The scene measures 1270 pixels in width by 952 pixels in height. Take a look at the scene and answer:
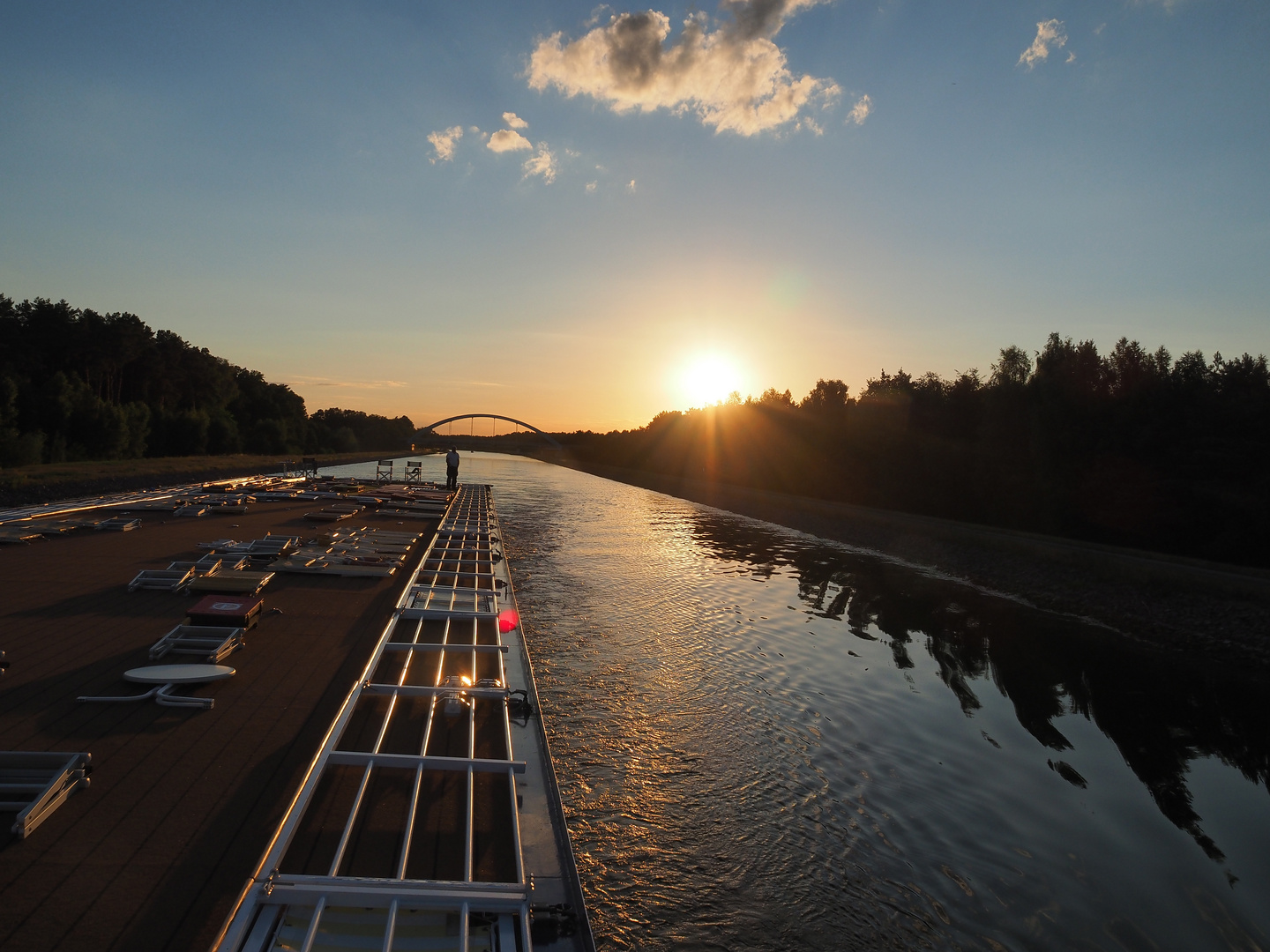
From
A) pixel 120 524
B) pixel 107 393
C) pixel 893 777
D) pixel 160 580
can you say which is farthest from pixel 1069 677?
pixel 107 393

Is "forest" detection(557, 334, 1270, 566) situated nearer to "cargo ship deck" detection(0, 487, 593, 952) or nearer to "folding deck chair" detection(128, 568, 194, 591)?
"cargo ship deck" detection(0, 487, 593, 952)

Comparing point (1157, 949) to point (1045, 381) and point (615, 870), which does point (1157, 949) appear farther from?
point (1045, 381)

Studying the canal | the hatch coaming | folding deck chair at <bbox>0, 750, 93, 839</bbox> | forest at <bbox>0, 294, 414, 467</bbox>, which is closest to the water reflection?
the canal

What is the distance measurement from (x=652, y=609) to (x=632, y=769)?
7.65m

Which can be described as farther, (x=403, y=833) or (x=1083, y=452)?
(x=1083, y=452)

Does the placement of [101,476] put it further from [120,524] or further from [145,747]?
[145,747]

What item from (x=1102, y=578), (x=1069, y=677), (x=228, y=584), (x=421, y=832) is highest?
(x=228, y=584)

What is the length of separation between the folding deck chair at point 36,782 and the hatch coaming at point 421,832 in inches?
53.8

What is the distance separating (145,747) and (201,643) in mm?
2301

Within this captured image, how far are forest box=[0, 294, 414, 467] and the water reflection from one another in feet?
138

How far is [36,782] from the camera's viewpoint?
438cm

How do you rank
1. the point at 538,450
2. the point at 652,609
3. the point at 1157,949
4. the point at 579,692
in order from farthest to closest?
the point at 538,450
the point at 652,609
the point at 579,692
the point at 1157,949

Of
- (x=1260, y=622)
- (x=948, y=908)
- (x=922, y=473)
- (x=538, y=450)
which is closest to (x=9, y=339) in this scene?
(x=922, y=473)

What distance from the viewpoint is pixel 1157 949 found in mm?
5477
